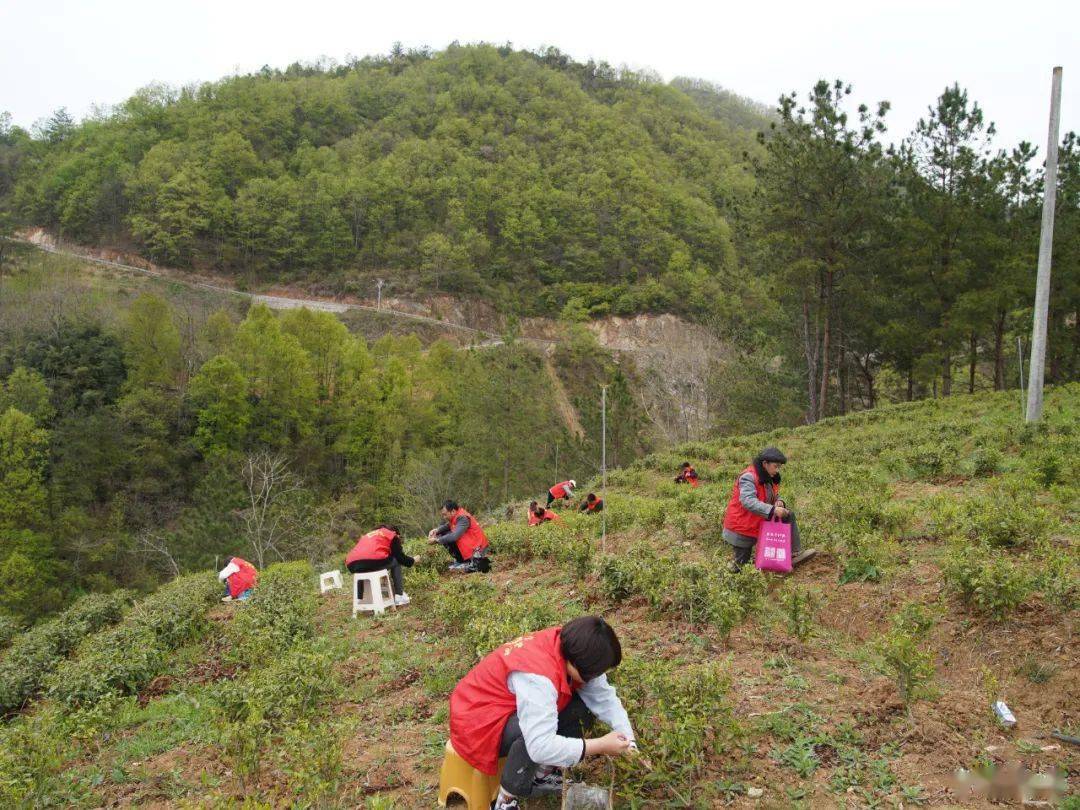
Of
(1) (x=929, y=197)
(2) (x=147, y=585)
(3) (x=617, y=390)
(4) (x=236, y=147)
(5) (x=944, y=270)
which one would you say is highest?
(4) (x=236, y=147)

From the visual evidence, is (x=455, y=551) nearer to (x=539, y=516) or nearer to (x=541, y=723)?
(x=539, y=516)

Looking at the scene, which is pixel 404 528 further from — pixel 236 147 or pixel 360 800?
pixel 236 147

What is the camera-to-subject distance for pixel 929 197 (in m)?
A: 21.6

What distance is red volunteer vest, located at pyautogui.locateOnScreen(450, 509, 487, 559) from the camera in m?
8.80

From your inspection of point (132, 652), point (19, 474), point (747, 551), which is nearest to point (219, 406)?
point (19, 474)

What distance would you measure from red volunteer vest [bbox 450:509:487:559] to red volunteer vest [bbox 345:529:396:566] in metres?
0.93

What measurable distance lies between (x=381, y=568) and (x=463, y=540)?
1.24m

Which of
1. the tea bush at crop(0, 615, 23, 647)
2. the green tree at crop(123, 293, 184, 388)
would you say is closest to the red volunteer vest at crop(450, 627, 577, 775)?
the tea bush at crop(0, 615, 23, 647)

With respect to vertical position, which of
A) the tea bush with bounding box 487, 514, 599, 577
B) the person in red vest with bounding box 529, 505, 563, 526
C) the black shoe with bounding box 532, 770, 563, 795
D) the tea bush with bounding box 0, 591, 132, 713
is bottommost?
the tea bush with bounding box 0, 591, 132, 713

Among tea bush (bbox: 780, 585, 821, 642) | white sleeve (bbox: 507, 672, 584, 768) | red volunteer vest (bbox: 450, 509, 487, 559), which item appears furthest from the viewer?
red volunteer vest (bbox: 450, 509, 487, 559)

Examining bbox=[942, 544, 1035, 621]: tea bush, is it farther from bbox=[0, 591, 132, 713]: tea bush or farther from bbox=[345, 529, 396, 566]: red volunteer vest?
bbox=[0, 591, 132, 713]: tea bush

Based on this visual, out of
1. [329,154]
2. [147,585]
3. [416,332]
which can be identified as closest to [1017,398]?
[147,585]

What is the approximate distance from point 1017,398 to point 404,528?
25299mm

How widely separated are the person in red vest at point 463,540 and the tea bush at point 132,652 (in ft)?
10.1
